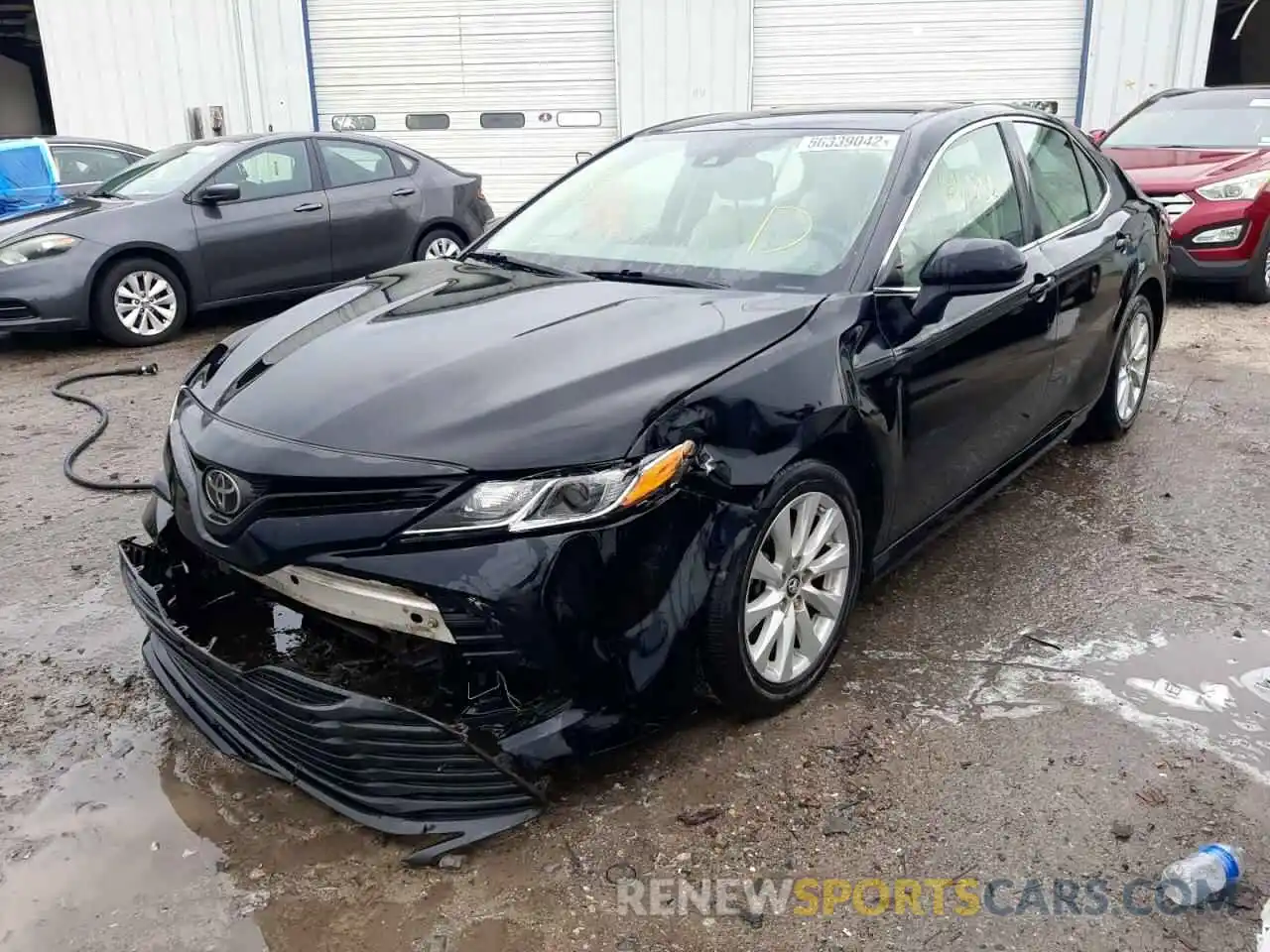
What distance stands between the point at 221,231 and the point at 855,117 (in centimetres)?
537

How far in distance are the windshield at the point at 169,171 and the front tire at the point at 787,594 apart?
20.8 ft

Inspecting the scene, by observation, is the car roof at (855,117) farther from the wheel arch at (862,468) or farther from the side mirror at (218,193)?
the side mirror at (218,193)

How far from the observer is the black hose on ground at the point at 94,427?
15.0 ft

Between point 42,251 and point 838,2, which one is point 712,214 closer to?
point 42,251

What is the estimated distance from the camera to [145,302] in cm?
730

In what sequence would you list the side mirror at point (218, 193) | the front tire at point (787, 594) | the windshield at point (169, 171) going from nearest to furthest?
the front tire at point (787, 594) < the side mirror at point (218, 193) < the windshield at point (169, 171)

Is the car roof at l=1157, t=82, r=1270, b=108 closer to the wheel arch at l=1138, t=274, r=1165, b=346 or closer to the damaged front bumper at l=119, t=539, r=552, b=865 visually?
the wheel arch at l=1138, t=274, r=1165, b=346

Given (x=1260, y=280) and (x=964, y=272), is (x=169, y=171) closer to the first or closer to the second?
(x=964, y=272)

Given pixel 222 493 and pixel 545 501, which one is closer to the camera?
pixel 545 501

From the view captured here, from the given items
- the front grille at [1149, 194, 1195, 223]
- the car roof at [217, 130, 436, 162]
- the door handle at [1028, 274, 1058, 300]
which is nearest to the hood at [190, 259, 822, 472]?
the door handle at [1028, 274, 1058, 300]

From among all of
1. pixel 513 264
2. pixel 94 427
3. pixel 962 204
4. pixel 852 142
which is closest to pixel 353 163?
pixel 94 427

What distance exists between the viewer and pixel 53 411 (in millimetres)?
5828

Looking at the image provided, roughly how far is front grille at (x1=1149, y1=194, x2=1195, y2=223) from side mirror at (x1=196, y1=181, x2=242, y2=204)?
6637 millimetres

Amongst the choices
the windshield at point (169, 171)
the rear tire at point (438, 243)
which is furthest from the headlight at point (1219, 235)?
the windshield at point (169, 171)
